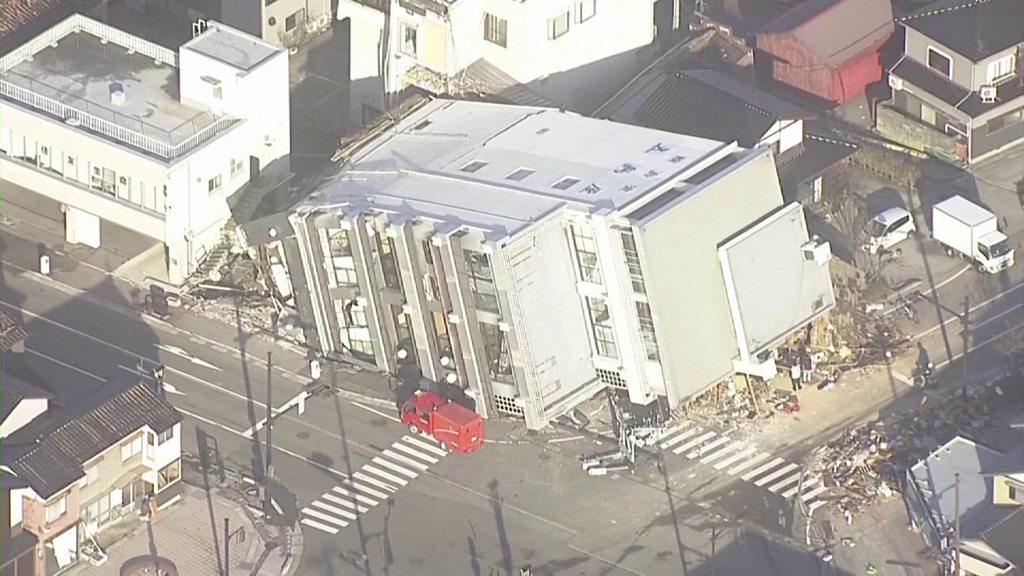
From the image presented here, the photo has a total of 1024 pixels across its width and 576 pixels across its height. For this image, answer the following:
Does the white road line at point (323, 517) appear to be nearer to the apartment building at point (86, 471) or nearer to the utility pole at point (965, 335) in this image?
the apartment building at point (86, 471)

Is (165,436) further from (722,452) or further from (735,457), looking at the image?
(735,457)

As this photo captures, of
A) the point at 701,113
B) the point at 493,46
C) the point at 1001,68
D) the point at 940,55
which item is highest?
the point at 493,46

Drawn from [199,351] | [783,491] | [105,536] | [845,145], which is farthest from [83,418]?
[845,145]

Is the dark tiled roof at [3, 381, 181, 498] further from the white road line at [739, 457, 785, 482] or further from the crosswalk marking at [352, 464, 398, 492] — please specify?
the white road line at [739, 457, 785, 482]

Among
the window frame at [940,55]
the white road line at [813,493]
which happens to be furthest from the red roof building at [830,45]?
the white road line at [813,493]

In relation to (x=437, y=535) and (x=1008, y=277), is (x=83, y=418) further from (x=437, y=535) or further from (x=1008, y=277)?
(x=1008, y=277)

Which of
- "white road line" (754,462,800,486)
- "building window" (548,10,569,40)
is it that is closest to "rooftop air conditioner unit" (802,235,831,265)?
"white road line" (754,462,800,486)

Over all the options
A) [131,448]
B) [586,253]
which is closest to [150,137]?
[131,448]
